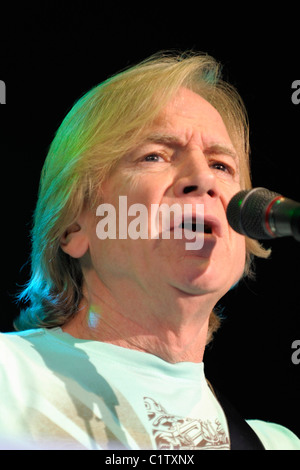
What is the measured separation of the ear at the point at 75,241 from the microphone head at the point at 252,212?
778mm

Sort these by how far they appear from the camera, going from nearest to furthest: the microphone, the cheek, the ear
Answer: the microphone → the cheek → the ear

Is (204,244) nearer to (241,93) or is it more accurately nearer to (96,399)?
(96,399)

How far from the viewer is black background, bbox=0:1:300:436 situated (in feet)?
7.91

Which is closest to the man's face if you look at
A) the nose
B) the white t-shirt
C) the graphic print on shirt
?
the nose

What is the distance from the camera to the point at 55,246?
2094 millimetres

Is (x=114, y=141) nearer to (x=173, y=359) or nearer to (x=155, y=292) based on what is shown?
(x=155, y=292)

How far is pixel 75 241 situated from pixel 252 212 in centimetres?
88

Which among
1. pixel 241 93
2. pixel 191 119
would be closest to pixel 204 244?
pixel 191 119

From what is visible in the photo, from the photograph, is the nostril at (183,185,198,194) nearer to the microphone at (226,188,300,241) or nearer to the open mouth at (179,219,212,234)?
the open mouth at (179,219,212,234)

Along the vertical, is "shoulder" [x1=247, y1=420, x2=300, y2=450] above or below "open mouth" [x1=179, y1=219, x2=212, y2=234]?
below

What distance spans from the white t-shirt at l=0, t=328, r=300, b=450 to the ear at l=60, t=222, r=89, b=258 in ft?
0.90

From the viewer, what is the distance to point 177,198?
183 cm

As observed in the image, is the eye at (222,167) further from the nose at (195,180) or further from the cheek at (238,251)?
the cheek at (238,251)

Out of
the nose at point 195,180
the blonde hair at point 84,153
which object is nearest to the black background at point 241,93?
the blonde hair at point 84,153
